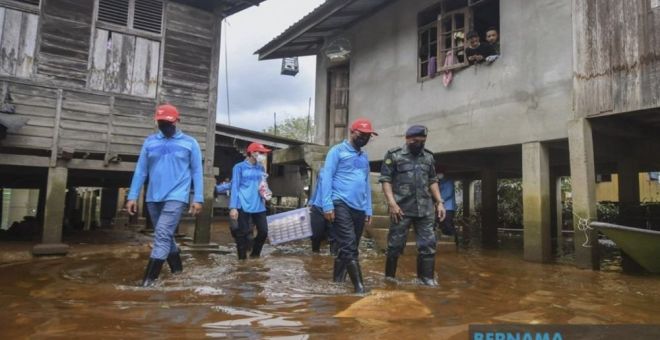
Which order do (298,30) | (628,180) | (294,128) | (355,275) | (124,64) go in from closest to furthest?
(355,275) < (124,64) < (628,180) < (298,30) < (294,128)

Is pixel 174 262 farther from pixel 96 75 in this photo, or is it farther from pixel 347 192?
pixel 96 75

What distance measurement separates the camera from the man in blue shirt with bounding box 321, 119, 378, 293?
476cm

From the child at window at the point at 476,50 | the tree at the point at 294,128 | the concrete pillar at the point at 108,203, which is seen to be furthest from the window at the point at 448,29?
the tree at the point at 294,128

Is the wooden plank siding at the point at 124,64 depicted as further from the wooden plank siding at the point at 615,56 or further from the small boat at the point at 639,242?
the small boat at the point at 639,242

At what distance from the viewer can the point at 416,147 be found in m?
5.25

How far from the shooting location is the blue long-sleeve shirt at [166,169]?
16.2 ft

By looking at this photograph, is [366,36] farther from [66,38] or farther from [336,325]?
[336,325]

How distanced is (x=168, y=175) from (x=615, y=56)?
22.4 feet

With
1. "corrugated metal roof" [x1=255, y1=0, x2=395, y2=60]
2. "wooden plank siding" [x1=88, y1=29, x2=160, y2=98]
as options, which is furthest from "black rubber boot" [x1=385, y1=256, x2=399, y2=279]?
"corrugated metal roof" [x1=255, y1=0, x2=395, y2=60]

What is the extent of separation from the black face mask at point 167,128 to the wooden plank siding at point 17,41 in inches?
181

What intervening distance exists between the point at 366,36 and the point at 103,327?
1136cm

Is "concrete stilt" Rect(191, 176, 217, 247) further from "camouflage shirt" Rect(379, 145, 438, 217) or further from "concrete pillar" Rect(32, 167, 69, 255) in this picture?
"camouflage shirt" Rect(379, 145, 438, 217)

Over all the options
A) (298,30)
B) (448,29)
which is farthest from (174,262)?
(298,30)

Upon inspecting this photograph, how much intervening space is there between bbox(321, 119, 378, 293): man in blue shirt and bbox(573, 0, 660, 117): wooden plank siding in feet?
14.9
